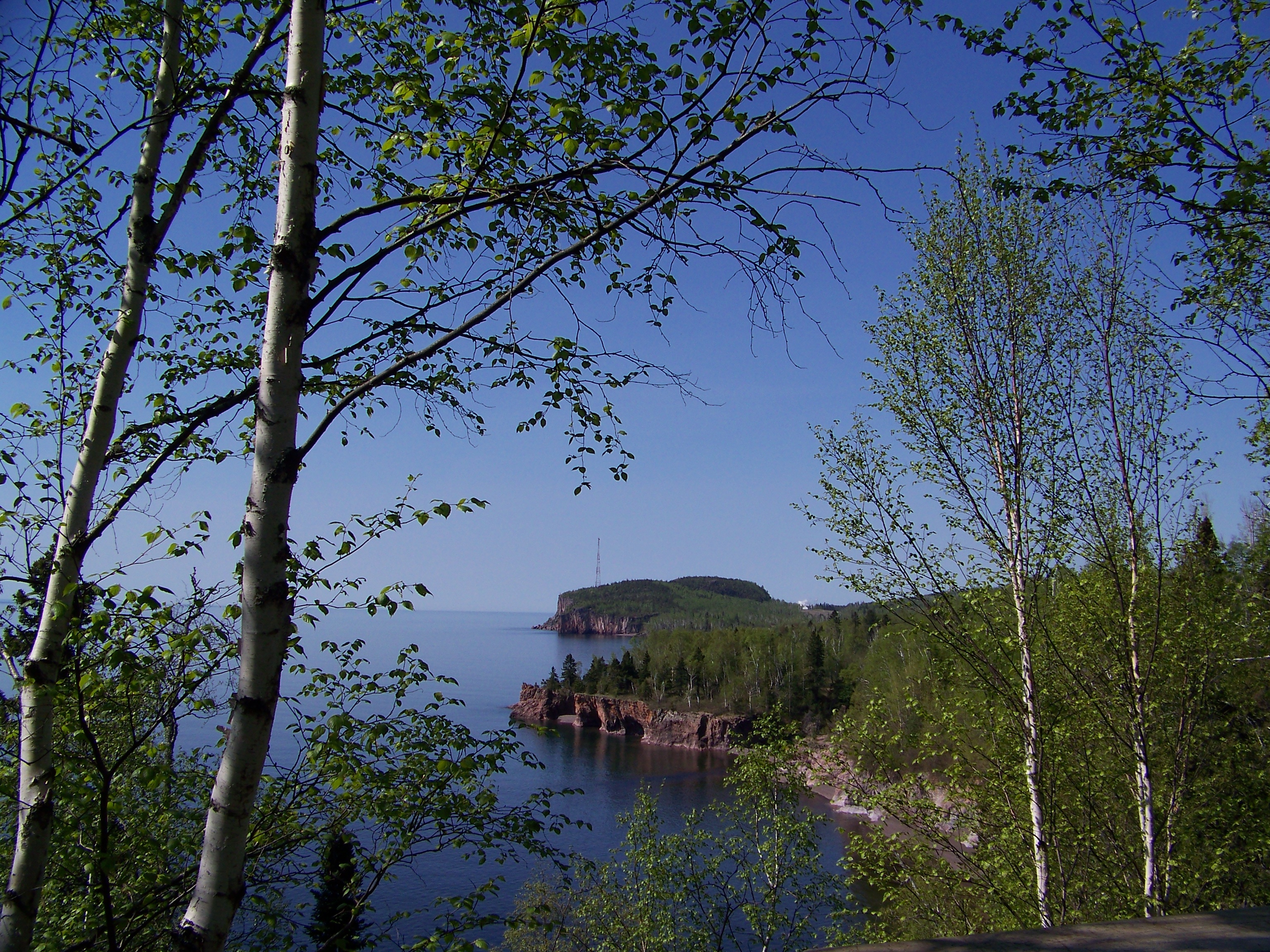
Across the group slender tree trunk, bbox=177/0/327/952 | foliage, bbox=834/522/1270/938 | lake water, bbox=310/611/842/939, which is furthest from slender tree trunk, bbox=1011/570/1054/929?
slender tree trunk, bbox=177/0/327/952

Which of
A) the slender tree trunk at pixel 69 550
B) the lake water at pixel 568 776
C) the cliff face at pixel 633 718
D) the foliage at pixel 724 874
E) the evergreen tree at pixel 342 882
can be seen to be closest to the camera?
the slender tree trunk at pixel 69 550

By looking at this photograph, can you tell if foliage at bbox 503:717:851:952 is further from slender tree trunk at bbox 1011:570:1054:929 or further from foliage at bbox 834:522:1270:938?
slender tree trunk at bbox 1011:570:1054:929

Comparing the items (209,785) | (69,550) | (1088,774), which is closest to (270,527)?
(69,550)

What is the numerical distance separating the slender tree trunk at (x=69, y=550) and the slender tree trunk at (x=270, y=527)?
0.73m

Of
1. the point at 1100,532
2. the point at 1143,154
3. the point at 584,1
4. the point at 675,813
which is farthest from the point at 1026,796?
the point at 675,813

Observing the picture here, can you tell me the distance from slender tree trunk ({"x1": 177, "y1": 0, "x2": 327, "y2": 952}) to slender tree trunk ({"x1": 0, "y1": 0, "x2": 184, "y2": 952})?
733mm

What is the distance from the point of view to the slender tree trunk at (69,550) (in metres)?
2.48

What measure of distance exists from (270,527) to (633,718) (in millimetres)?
70196

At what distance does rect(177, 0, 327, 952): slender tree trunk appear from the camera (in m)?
1.80

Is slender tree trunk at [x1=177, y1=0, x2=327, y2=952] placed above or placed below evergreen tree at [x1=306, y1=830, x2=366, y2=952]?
above

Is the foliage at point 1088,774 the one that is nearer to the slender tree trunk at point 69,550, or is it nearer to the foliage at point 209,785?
the foliage at point 209,785

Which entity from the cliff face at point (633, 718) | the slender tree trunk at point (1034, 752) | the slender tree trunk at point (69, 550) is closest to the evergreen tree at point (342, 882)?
the slender tree trunk at point (69, 550)

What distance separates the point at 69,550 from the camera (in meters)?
2.79

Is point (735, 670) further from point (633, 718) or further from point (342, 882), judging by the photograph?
point (342, 882)
